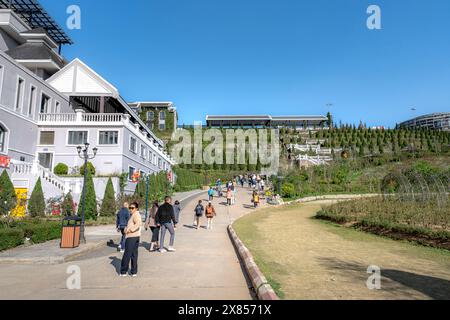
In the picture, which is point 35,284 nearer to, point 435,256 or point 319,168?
point 435,256

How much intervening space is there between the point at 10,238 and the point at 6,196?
32.3ft

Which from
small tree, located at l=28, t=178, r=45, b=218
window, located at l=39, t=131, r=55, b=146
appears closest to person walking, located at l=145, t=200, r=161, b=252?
small tree, located at l=28, t=178, r=45, b=218

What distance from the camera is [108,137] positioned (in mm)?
28859

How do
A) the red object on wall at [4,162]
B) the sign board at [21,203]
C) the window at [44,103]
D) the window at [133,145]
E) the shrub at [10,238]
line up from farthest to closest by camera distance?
the window at [133,145] → the window at [44,103] → the red object on wall at [4,162] → the sign board at [21,203] → the shrub at [10,238]

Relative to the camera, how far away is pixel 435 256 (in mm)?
10250

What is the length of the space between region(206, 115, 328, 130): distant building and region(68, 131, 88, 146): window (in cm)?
8010

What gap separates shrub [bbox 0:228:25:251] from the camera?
1103 centimetres

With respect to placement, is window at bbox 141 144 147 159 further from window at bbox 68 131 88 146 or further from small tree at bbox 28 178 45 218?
small tree at bbox 28 178 45 218

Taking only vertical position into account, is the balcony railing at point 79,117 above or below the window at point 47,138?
above

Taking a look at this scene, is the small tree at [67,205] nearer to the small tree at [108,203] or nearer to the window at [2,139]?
the small tree at [108,203]

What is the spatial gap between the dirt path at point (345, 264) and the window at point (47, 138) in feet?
73.4

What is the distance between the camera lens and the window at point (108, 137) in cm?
2880

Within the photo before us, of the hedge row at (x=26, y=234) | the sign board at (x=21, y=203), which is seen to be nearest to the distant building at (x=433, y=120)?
the sign board at (x=21, y=203)

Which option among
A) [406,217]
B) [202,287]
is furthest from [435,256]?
[202,287]
